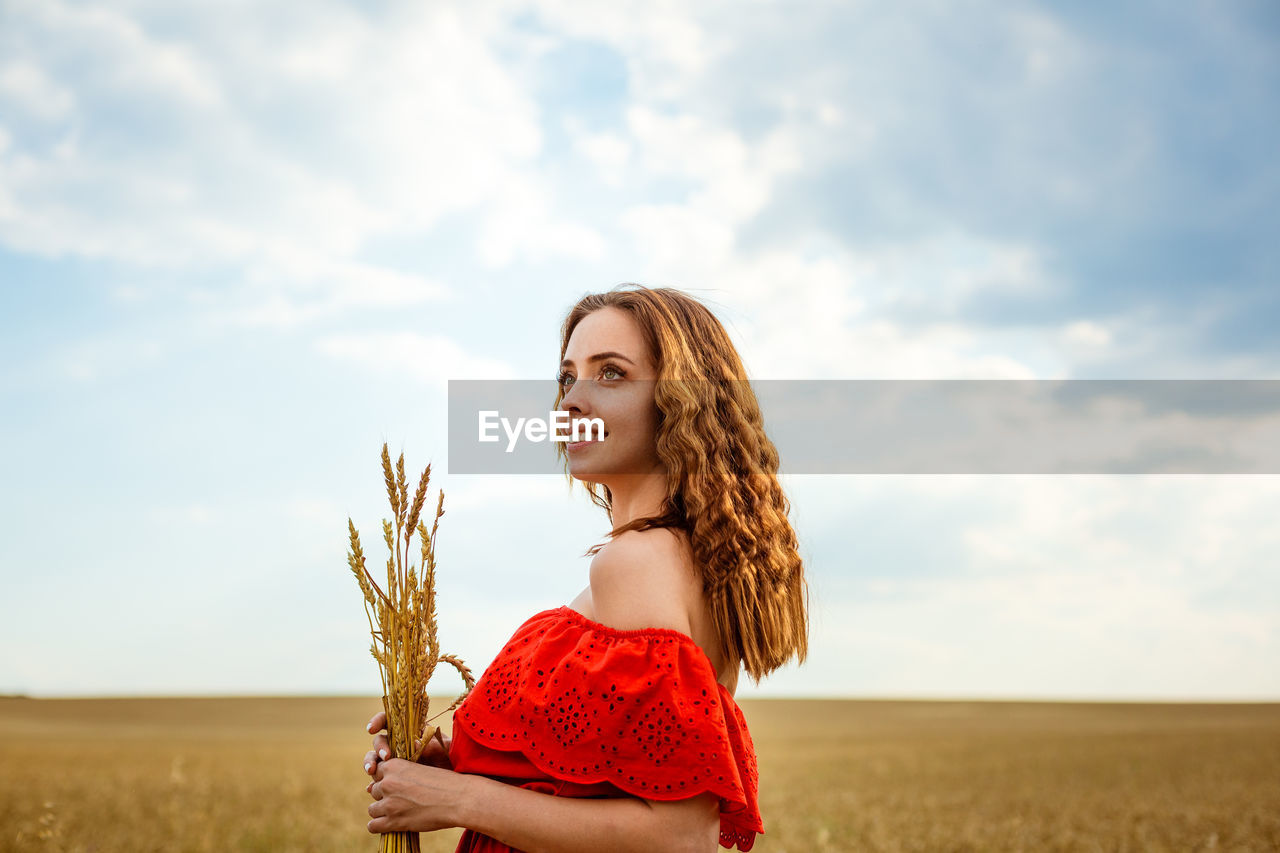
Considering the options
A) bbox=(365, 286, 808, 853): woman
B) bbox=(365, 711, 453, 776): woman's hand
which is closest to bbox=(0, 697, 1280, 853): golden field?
bbox=(365, 711, 453, 776): woman's hand

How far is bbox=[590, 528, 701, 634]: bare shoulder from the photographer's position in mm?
2018

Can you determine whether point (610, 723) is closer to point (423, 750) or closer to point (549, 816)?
point (549, 816)

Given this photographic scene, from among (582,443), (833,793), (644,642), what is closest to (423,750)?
(644,642)

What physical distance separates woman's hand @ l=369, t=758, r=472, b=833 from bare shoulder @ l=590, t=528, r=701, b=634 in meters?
0.48

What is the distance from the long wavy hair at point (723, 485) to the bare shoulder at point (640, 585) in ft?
0.27

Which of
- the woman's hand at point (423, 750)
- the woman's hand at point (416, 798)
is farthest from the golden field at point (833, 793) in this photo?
the woman's hand at point (416, 798)

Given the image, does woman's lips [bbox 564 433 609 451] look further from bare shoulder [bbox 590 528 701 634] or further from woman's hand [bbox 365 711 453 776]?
woman's hand [bbox 365 711 453 776]

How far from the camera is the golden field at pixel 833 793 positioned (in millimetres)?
9234

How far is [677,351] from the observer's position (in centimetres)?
232

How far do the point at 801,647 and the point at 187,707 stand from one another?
46.0 metres

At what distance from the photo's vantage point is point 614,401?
7.47ft

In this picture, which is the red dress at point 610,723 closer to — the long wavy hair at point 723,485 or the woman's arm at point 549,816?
the woman's arm at point 549,816

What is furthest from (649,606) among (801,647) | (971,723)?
(971,723)

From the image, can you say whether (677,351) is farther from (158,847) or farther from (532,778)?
(158,847)
